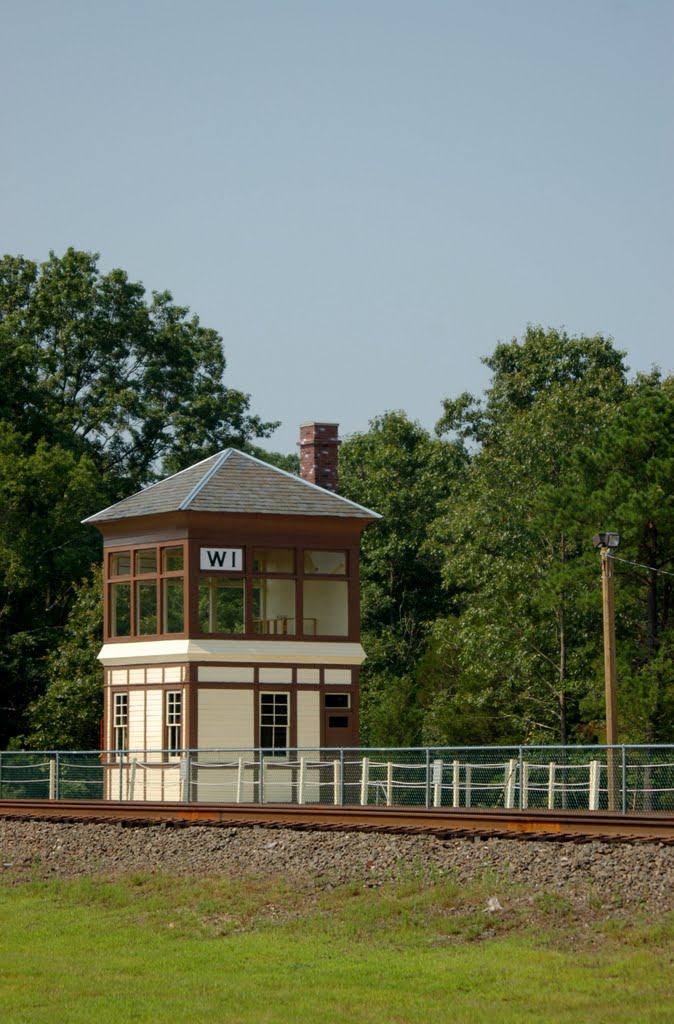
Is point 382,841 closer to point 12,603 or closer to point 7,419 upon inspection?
point 12,603

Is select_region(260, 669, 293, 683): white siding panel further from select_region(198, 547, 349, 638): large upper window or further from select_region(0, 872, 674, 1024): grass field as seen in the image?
select_region(0, 872, 674, 1024): grass field

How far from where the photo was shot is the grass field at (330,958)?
18.1 meters

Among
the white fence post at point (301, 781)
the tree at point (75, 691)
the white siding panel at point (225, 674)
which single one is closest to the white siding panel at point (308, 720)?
the white siding panel at point (225, 674)

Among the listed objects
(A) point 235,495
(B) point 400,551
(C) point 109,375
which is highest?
(C) point 109,375

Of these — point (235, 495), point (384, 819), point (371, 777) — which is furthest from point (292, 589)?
point (384, 819)

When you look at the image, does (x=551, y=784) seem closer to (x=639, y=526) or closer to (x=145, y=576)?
(x=145, y=576)

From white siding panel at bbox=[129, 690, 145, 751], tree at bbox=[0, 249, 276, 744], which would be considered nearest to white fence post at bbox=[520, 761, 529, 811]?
white siding panel at bbox=[129, 690, 145, 751]

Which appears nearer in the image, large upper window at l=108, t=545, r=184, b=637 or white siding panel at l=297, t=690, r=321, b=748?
white siding panel at l=297, t=690, r=321, b=748

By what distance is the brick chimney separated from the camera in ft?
156

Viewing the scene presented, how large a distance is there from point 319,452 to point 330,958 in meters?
27.3

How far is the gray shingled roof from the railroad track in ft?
25.7

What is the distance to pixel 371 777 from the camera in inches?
1283

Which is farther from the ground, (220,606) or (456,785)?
(220,606)

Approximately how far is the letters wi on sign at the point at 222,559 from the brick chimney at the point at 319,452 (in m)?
7.36
